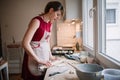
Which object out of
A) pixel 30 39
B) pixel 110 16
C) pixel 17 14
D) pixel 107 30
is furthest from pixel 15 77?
pixel 110 16

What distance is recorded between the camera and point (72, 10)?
10.9ft

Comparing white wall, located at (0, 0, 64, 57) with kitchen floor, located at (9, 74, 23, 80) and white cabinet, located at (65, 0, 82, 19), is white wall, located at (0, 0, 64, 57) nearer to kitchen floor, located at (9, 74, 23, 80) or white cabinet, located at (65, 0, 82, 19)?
kitchen floor, located at (9, 74, 23, 80)

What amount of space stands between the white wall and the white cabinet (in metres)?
1.12

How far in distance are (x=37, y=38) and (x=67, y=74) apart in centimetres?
55

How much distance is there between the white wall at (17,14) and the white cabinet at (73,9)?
1119 mm

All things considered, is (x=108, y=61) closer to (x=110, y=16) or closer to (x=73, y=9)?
(x=110, y=16)

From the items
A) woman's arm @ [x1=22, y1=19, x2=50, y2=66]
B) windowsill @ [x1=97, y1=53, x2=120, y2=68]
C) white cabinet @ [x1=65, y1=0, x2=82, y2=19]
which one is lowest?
windowsill @ [x1=97, y1=53, x2=120, y2=68]

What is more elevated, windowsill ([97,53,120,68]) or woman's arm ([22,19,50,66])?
woman's arm ([22,19,50,66])

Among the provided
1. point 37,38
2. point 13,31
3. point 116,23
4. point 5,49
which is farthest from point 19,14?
point 116,23

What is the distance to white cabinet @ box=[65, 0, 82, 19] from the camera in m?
3.32

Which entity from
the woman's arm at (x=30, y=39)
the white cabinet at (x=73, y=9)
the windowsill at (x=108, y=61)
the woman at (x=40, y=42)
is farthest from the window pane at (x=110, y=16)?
the white cabinet at (x=73, y=9)

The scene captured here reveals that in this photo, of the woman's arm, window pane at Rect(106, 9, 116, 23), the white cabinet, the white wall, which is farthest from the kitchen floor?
window pane at Rect(106, 9, 116, 23)

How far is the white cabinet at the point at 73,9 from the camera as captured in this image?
3.32m

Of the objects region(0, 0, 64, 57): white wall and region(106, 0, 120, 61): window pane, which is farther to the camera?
region(0, 0, 64, 57): white wall
